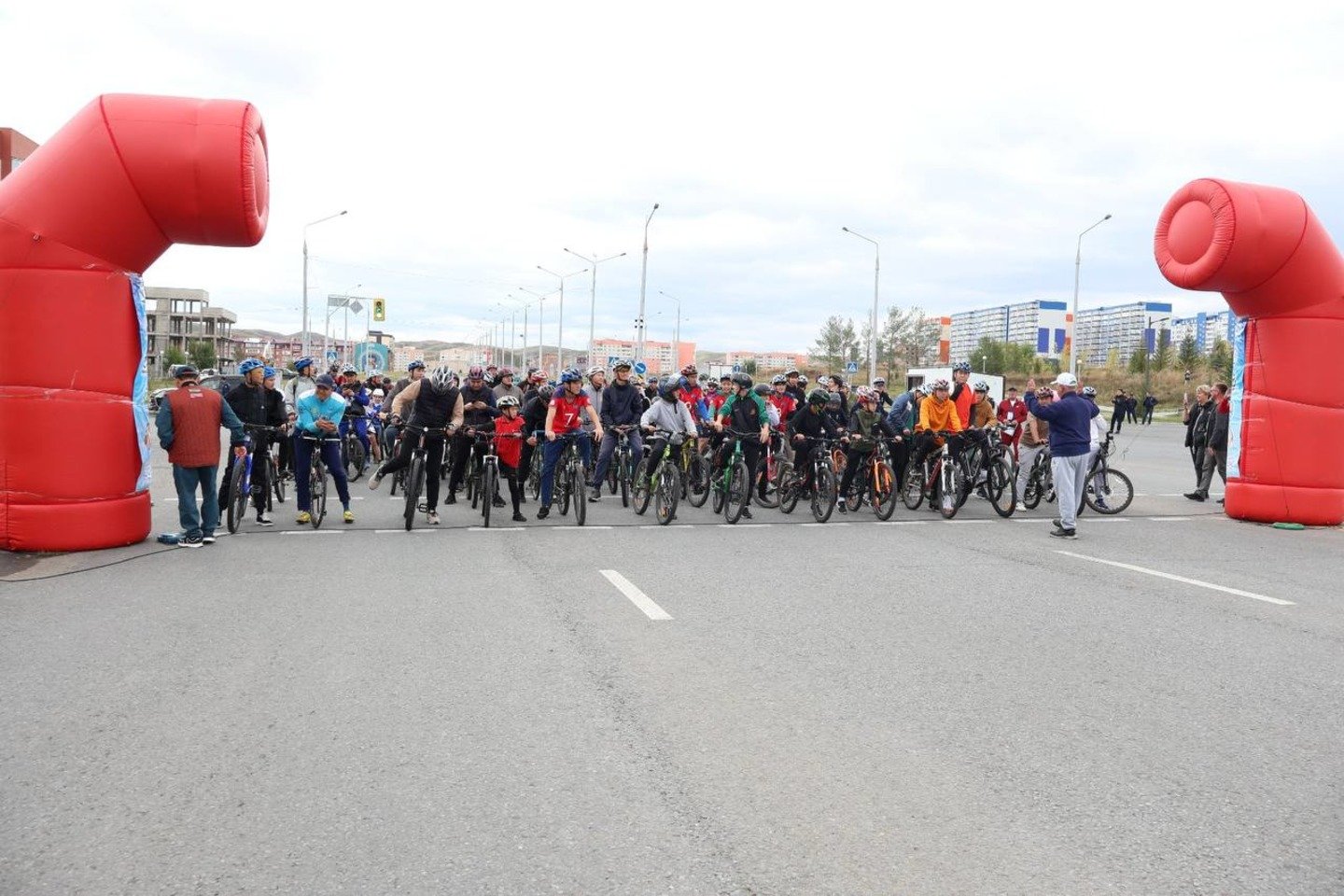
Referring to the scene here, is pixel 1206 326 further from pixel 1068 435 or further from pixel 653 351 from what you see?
pixel 1068 435

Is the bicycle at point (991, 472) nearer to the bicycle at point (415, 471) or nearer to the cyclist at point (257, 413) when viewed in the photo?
the bicycle at point (415, 471)

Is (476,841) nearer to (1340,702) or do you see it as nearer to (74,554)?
(1340,702)

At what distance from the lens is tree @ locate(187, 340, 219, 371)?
115 m

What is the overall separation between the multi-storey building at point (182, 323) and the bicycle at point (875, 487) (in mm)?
122384

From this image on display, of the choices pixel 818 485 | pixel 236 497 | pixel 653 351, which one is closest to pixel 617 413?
pixel 818 485

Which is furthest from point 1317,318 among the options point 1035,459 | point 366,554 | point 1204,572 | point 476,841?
point 476,841

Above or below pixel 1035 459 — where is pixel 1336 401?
above

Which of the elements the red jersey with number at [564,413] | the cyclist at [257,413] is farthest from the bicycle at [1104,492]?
the cyclist at [257,413]

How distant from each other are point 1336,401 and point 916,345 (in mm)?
91261

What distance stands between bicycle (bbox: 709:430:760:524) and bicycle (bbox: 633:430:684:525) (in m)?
0.65

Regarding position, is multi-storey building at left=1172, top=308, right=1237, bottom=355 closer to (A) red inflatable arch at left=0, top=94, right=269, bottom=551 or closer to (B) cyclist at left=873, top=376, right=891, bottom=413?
(B) cyclist at left=873, top=376, right=891, bottom=413

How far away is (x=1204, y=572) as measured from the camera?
952cm

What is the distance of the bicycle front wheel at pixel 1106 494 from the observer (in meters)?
14.8

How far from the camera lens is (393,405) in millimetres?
12406
